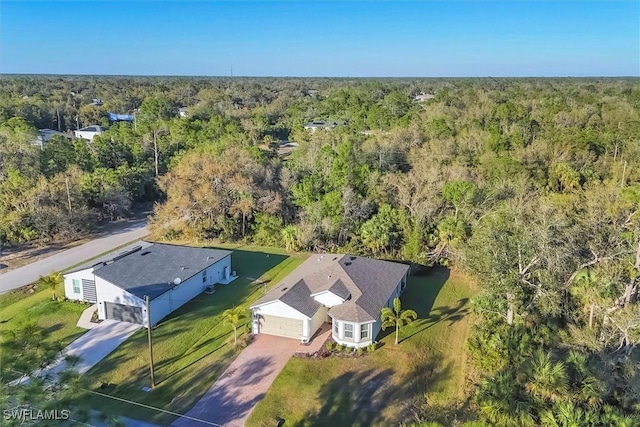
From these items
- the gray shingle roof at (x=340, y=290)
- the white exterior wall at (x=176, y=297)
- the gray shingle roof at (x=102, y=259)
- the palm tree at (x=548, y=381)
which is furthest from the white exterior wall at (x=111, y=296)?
the palm tree at (x=548, y=381)

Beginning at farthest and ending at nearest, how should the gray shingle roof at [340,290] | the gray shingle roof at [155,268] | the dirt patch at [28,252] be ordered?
the dirt patch at [28,252], the gray shingle roof at [155,268], the gray shingle roof at [340,290]

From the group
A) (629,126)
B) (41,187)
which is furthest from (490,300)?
(629,126)

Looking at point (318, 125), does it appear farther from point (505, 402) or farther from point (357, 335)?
point (505, 402)

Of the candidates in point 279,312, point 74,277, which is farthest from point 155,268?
point 279,312

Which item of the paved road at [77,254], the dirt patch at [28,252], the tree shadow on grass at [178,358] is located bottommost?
the tree shadow on grass at [178,358]

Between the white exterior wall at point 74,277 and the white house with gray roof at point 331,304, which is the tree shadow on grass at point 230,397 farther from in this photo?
the white exterior wall at point 74,277

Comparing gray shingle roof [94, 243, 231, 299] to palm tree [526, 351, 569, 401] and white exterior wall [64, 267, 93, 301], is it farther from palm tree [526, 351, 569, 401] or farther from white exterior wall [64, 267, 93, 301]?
palm tree [526, 351, 569, 401]

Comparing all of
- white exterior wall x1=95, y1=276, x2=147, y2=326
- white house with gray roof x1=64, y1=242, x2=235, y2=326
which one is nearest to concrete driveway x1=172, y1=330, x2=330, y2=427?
white house with gray roof x1=64, y1=242, x2=235, y2=326
